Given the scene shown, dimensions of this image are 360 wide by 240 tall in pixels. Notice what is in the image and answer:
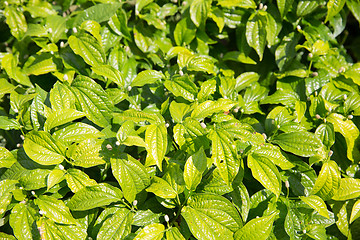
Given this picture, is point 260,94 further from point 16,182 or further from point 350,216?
point 16,182

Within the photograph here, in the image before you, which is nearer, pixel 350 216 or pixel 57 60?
pixel 350 216

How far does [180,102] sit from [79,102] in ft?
1.92

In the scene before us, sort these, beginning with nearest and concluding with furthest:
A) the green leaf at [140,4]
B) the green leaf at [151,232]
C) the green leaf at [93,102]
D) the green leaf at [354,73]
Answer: the green leaf at [151,232] → the green leaf at [93,102] → the green leaf at [354,73] → the green leaf at [140,4]

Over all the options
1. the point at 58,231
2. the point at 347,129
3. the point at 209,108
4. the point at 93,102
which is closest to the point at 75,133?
the point at 93,102

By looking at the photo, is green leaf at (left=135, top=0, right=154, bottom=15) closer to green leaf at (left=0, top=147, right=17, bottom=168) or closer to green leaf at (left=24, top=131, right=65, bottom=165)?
green leaf at (left=24, top=131, right=65, bottom=165)

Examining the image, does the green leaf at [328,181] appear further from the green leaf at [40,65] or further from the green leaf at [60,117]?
the green leaf at [40,65]

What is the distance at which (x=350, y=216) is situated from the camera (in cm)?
187

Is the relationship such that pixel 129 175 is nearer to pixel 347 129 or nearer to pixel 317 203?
pixel 317 203

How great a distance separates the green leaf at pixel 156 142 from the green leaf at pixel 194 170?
0.13 m

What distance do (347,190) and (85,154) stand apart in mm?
1419

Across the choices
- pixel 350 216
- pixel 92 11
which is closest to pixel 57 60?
pixel 92 11

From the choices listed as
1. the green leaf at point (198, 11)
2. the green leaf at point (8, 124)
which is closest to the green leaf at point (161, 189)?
the green leaf at point (8, 124)

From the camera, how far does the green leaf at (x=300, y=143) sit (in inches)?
67.1

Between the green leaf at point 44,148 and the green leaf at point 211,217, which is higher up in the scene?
the green leaf at point 44,148
